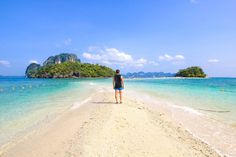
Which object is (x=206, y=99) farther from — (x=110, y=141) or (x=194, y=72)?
(x=194, y=72)

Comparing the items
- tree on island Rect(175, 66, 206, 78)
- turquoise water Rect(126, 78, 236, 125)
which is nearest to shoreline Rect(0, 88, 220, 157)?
turquoise water Rect(126, 78, 236, 125)

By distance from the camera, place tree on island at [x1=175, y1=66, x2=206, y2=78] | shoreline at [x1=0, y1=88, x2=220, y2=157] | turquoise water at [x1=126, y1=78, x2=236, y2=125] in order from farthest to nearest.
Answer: tree on island at [x1=175, y1=66, x2=206, y2=78] < turquoise water at [x1=126, y1=78, x2=236, y2=125] < shoreline at [x1=0, y1=88, x2=220, y2=157]

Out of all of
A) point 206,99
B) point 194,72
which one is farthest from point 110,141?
point 194,72

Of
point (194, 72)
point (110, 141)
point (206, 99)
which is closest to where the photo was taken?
point (110, 141)

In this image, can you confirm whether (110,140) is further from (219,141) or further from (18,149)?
(219,141)

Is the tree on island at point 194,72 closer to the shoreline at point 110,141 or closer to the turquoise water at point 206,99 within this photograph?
the turquoise water at point 206,99

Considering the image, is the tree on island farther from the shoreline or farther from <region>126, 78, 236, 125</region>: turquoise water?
the shoreline

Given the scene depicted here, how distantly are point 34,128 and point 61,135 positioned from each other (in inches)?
96.4

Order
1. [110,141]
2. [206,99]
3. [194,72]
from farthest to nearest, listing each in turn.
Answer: [194,72]
[206,99]
[110,141]

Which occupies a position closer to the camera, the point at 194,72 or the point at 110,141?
the point at 110,141

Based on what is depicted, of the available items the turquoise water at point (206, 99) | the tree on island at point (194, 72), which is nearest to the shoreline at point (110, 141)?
the turquoise water at point (206, 99)

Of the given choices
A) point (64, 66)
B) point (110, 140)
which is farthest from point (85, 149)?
point (64, 66)

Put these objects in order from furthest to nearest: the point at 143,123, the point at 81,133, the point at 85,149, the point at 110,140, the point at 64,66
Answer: the point at 64,66
the point at 143,123
the point at 81,133
the point at 110,140
the point at 85,149

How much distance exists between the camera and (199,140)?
7.46 m
